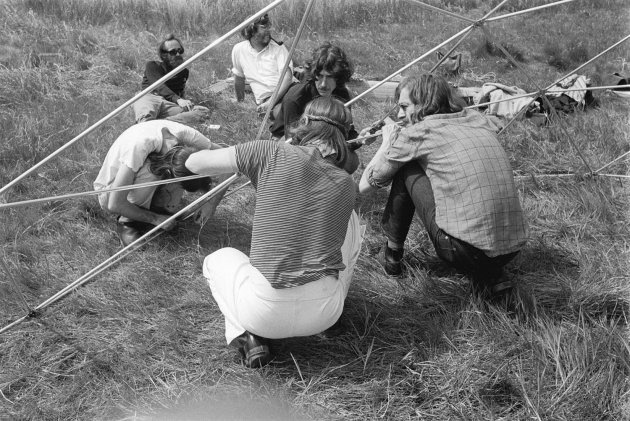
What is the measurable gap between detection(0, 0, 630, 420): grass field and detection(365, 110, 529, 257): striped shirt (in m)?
0.37

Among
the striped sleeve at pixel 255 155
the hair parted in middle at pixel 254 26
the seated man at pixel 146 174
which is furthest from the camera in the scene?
the hair parted in middle at pixel 254 26

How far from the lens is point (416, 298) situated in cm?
316

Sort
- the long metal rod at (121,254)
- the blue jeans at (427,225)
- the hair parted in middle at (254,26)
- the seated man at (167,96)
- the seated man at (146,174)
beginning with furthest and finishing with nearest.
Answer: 1. the hair parted in middle at (254,26)
2. the seated man at (167,96)
3. the seated man at (146,174)
4. the long metal rod at (121,254)
5. the blue jeans at (427,225)

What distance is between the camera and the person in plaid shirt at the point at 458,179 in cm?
278

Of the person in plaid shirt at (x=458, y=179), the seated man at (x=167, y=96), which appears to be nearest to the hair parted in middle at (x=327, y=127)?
the person in plaid shirt at (x=458, y=179)

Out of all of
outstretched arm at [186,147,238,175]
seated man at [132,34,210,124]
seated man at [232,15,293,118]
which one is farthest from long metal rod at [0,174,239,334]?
seated man at [232,15,293,118]

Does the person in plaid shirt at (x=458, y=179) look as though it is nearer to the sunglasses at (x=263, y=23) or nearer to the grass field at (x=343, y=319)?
the grass field at (x=343, y=319)

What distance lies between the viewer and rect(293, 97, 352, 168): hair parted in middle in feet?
8.30

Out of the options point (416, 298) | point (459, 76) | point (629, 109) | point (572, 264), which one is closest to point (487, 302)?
point (416, 298)

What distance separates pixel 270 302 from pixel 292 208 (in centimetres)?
39

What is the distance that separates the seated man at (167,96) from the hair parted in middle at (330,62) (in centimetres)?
140

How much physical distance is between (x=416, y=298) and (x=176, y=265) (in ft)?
4.46

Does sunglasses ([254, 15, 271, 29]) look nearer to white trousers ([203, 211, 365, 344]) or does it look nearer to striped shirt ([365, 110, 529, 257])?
striped shirt ([365, 110, 529, 257])

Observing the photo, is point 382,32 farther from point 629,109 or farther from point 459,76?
point 629,109
